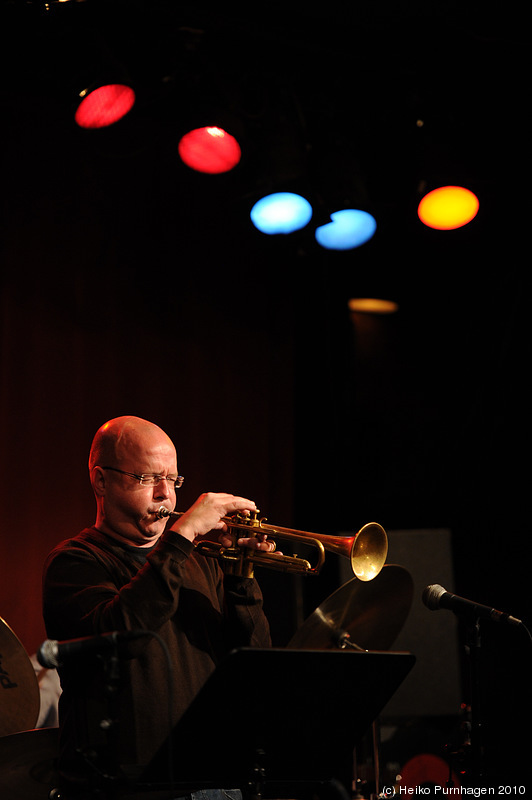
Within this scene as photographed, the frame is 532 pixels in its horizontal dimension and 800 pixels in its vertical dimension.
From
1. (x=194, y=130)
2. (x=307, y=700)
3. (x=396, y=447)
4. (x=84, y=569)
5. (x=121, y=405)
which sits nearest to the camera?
(x=307, y=700)

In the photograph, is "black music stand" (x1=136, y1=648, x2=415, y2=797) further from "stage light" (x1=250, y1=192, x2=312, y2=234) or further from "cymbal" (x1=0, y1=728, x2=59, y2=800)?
"stage light" (x1=250, y1=192, x2=312, y2=234)

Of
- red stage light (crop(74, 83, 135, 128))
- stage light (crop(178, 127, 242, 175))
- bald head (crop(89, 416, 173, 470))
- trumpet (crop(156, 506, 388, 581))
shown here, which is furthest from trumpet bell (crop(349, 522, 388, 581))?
red stage light (crop(74, 83, 135, 128))

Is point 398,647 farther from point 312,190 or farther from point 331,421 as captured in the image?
point 312,190

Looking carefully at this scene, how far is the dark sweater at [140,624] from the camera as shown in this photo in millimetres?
2689

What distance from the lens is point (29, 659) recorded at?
3.03m

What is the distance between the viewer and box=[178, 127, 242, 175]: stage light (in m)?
4.58

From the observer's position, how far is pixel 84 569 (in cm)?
298

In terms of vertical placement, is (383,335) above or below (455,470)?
above

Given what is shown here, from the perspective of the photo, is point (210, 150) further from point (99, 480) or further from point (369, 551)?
point (369, 551)

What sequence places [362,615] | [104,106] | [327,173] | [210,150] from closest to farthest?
[362,615]
[104,106]
[210,150]
[327,173]

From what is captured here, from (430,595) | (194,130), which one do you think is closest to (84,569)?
(430,595)

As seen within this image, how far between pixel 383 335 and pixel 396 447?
78 cm

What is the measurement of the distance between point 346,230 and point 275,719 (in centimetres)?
344

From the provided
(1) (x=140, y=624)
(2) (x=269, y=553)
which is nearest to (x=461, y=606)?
(2) (x=269, y=553)
